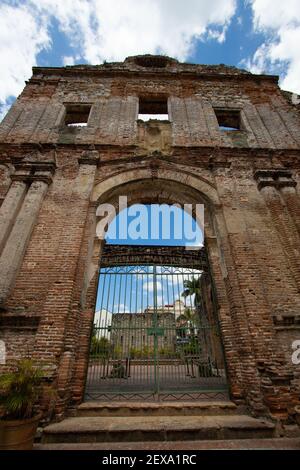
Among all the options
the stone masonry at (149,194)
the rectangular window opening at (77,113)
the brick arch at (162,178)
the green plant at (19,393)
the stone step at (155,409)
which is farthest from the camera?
the rectangular window opening at (77,113)

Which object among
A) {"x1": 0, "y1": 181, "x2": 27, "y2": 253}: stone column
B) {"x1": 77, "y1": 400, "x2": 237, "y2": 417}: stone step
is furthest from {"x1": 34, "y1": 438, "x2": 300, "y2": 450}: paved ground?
{"x1": 0, "y1": 181, "x2": 27, "y2": 253}: stone column

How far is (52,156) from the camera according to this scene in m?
7.37

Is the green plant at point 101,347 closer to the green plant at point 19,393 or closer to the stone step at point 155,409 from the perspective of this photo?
the stone step at point 155,409

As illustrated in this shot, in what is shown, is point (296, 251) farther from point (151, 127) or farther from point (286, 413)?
point (151, 127)

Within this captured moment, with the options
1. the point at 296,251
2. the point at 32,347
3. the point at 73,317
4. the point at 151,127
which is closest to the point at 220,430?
the point at 73,317

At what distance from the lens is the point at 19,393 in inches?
126

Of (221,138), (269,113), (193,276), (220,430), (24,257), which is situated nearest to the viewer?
(220,430)

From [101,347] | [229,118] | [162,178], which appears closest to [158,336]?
[101,347]

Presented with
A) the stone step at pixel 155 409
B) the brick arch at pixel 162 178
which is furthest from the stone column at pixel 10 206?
the stone step at pixel 155 409

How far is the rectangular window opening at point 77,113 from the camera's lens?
947 cm

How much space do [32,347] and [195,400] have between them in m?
3.30

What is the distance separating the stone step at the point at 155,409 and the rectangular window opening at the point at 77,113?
9364mm

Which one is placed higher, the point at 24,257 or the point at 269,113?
the point at 269,113

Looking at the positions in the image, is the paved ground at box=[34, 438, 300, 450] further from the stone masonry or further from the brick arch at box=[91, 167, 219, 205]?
the brick arch at box=[91, 167, 219, 205]
